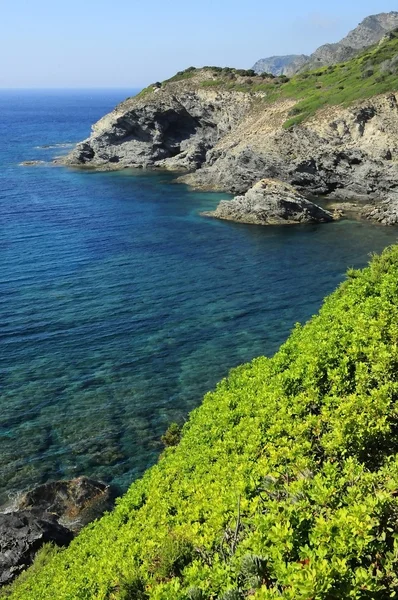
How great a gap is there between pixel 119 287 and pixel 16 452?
2561cm

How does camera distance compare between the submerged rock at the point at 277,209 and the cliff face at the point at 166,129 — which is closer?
the submerged rock at the point at 277,209

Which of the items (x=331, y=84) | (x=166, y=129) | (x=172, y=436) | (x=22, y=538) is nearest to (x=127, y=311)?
(x=172, y=436)

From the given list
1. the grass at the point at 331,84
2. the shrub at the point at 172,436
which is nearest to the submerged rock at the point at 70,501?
the shrub at the point at 172,436

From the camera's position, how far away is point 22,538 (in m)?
22.0

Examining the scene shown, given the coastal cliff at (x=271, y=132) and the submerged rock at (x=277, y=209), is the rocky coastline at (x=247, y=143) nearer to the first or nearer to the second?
the coastal cliff at (x=271, y=132)

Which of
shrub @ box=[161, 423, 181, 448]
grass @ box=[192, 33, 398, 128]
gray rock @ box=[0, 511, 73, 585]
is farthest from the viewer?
grass @ box=[192, 33, 398, 128]

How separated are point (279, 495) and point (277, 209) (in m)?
68.2

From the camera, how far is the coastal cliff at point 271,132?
280 ft

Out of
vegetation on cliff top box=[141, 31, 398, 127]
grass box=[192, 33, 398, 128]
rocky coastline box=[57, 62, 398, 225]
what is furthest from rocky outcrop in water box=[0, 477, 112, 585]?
grass box=[192, 33, 398, 128]

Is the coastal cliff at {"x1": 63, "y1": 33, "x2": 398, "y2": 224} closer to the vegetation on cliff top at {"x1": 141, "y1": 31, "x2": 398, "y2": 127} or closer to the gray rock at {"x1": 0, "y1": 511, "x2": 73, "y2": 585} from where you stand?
the vegetation on cliff top at {"x1": 141, "y1": 31, "x2": 398, "y2": 127}

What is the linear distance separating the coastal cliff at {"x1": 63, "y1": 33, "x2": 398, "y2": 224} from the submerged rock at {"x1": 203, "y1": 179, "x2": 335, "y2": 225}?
8673 mm

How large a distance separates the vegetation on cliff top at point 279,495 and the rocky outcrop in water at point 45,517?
6.46 ft

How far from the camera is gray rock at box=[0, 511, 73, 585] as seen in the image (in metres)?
21.2

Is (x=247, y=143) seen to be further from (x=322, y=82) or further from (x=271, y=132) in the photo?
(x=322, y=82)
